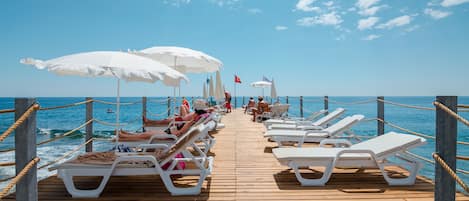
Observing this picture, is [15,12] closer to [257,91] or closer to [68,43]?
[68,43]

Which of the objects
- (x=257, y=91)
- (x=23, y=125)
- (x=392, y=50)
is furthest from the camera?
(x=392, y=50)

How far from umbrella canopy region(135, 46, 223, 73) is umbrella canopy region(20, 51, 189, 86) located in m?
2.32

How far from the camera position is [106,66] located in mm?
3223

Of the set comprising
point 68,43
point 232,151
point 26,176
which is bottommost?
point 232,151

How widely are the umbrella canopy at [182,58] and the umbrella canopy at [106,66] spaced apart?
2.32m

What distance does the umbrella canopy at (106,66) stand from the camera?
317 cm

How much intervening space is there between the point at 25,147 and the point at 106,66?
1.40 meters

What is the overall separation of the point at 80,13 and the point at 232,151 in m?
13.4

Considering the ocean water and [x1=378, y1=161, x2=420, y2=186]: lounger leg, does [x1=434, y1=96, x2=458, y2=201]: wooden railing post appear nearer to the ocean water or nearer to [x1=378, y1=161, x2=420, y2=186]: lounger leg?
[x1=378, y1=161, x2=420, y2=186]: lounger leg

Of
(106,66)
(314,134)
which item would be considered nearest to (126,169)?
(106,66)

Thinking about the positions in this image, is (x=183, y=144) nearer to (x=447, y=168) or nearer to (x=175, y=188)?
(x=175, y=188)

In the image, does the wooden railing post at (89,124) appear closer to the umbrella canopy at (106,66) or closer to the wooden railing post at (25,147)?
the umbrella canopy at (106,66)

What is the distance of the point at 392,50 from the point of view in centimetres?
2341

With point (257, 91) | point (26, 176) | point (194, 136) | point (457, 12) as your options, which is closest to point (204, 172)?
point (194, 136)
